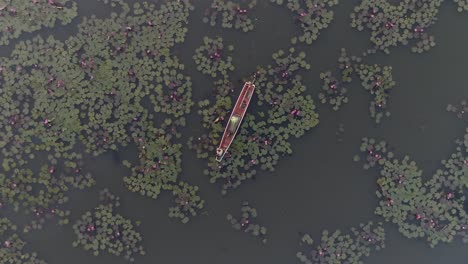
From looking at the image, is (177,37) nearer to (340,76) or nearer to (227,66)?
(227,66)

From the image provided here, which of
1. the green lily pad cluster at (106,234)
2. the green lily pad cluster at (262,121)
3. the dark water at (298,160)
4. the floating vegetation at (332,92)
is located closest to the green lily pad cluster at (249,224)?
the dark water at (298,160)

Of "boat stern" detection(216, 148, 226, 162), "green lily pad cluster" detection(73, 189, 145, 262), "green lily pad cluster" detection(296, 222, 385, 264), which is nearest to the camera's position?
"boat stern" detection(216, 148, 226, 162)

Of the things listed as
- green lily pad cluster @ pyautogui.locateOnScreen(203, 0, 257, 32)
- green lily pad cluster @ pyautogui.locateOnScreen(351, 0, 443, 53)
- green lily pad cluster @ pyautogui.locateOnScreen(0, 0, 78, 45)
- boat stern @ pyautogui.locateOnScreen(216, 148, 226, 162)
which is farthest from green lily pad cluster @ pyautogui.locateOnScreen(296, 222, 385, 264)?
green lily pad cluster @ pyautogui.locateOnScreen(0, 0, 78, 45)

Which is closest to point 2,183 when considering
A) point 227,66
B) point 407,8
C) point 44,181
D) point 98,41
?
point 44,181

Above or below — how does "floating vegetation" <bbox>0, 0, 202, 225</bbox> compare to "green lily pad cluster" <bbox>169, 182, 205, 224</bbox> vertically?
above

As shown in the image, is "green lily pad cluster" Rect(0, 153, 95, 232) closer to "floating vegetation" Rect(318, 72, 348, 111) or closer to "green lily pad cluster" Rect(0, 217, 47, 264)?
"green lily pad cluster" Rect(0, 217, 47, 264)
